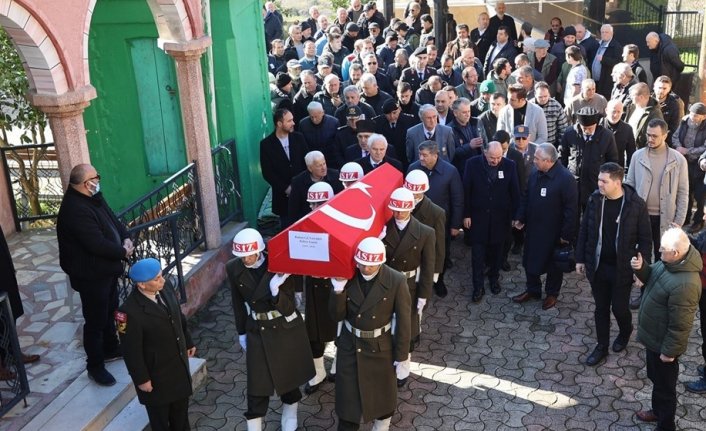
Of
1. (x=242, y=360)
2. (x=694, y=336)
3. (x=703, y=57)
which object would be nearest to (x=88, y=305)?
(x=242, y=360)

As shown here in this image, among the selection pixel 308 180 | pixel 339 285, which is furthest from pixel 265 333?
pixel 308 180

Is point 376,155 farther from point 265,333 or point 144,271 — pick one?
point 144,271

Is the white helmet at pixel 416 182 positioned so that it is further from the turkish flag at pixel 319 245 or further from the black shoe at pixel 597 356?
the black shoe at pixel 597 356

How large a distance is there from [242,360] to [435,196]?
2451mm

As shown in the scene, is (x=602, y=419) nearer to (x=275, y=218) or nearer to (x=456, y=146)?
(x=456, y=146)

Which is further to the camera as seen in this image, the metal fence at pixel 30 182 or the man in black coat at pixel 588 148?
the metal fence at pixel 30 182

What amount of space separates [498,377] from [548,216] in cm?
169

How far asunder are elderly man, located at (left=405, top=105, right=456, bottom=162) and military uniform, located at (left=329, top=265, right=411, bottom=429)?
3.45 meters

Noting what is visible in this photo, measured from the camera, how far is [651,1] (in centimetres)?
1581

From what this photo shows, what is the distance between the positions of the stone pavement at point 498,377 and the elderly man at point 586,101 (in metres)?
2.62

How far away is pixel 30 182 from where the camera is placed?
9516mm

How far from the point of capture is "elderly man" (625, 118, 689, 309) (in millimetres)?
7148

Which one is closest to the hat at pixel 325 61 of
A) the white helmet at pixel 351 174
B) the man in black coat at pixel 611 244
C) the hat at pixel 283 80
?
the hat at pixel 283 80

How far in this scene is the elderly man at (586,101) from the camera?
9234 millimetres
